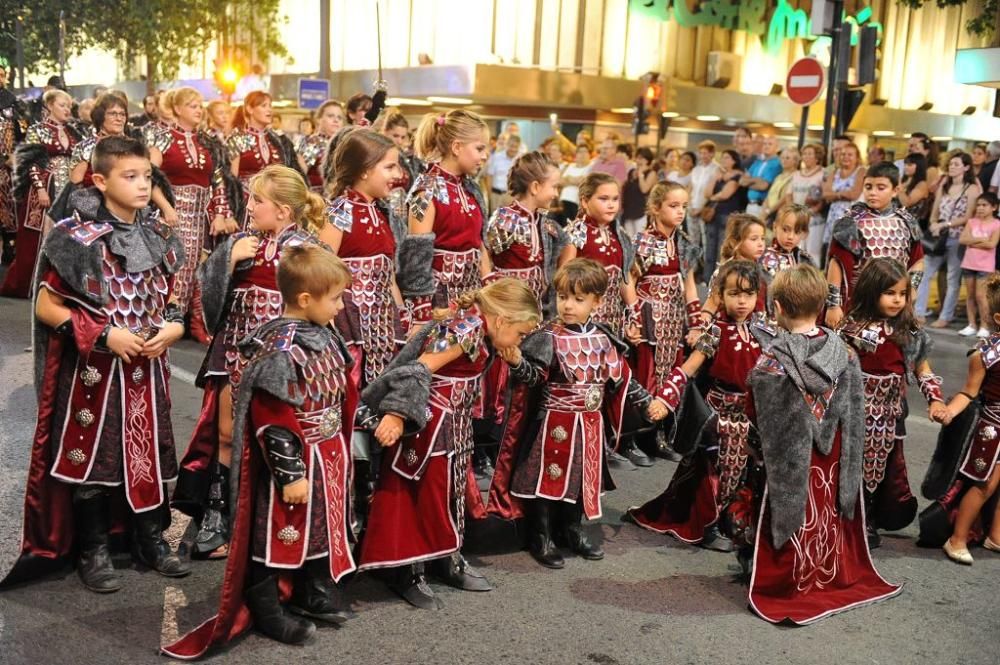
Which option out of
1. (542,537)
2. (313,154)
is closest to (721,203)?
(313,154)

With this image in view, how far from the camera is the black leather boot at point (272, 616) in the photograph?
13.8ft

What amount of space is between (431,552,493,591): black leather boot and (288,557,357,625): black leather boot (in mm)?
587

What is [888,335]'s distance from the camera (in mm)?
5594

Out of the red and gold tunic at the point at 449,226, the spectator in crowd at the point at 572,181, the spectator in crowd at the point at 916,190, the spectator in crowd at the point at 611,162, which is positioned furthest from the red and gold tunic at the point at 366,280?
the spectator in crowd at the point at 572,181

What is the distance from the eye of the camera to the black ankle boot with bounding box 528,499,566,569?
17.3 ft

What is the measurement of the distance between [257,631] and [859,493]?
8.81 feet

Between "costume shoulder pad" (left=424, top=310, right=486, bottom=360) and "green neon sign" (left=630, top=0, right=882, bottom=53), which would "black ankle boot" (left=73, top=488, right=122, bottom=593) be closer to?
"costume shoulder pad" (left=424, top=310, right=486, bottom=360)

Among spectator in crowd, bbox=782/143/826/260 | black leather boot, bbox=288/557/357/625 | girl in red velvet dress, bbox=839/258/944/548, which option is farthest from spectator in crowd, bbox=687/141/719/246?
black leather boot, bbox=288/557/357/625

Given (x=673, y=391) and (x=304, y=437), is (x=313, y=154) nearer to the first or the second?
(x=673, y=391)

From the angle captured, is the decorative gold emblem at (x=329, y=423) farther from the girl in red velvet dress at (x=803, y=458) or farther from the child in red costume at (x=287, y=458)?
the girl in red velvet dress at (x=803, y=458)

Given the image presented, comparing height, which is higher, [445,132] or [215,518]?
[445,132]

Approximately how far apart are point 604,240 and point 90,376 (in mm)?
3431

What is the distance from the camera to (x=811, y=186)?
13172 mm

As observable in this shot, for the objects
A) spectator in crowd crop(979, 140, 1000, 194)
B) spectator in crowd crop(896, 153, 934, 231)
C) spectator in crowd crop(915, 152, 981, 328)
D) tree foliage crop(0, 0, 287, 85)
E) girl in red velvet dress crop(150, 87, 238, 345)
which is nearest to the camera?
girl in red velvet dress crop(150, 87, 238, 345)
